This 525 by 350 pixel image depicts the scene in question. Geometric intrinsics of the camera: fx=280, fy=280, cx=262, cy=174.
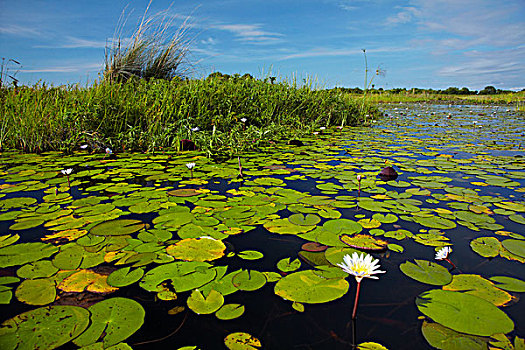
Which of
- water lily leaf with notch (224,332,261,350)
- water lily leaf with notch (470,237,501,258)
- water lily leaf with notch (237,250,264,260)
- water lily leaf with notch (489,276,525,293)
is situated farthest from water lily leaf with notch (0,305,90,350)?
water lily leaf with notch (470,237,501,258)

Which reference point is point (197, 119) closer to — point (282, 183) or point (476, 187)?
point (282, 183)

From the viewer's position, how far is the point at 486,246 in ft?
4.37

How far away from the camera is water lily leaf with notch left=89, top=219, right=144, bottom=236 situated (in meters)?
1.45

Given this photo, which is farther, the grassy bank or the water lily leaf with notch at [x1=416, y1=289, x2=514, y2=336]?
the grassy bank

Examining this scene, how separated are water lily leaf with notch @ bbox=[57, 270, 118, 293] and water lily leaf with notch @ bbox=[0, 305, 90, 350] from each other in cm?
9

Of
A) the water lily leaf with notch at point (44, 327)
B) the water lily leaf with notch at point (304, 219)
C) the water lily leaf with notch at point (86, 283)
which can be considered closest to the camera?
the water lily leaf with notch at point (44, 327)

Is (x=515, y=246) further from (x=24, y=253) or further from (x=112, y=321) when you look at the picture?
(x=24, y=253)

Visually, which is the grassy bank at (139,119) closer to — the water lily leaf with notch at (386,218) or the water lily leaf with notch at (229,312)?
the water lily leaf with notch at (386,218)

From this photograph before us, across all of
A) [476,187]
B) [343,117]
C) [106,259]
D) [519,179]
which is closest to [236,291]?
[106,259]


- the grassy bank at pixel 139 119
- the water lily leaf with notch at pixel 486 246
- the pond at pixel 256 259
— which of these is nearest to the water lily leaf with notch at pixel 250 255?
the pond at pixel 256 259

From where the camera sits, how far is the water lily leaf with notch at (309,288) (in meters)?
0.99

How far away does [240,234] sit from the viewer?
1.46 metres

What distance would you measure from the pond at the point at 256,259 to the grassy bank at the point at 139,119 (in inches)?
41.1

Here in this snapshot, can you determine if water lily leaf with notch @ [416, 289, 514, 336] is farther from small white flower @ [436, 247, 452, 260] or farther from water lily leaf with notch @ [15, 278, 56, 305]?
water lily leaf with notch @ [15, 278, 56, 305]
